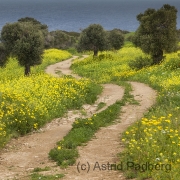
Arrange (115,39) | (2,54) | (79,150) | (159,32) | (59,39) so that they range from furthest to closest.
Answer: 1. (59,39)
2. (115,39)
3. (2,54)
4. (159,32)
5. (79,150)

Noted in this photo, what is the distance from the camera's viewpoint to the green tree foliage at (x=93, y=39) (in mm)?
54906

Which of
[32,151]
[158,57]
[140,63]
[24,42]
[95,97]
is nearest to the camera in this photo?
[32,151]

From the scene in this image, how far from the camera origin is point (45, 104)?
18656 millimetres

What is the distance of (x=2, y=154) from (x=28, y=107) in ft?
15.2

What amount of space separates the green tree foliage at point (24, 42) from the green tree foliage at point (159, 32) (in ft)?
41.7

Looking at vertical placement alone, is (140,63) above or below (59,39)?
below

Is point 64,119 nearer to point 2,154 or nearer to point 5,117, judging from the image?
point 5,117

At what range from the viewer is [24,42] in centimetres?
3659

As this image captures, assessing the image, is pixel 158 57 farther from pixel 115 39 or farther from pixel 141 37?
pixel 115 39

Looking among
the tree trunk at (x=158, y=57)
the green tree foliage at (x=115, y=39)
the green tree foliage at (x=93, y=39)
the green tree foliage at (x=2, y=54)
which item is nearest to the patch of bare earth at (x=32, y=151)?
the tree trunk at (x=158, y=57)

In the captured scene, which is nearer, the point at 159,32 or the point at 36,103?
the point at 36,103

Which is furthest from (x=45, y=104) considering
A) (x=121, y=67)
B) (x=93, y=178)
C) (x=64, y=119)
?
(x=121, y=67)

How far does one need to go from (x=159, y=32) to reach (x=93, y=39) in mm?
17518

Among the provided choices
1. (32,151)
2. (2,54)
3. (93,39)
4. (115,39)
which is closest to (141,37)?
(93,39)
